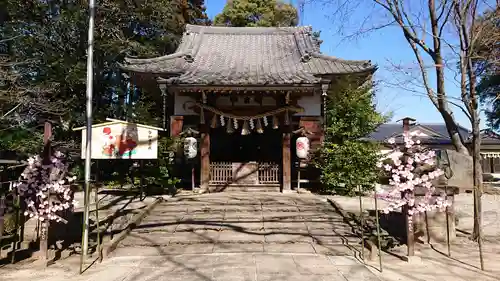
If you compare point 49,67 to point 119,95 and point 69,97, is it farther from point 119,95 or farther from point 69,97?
point 119,95

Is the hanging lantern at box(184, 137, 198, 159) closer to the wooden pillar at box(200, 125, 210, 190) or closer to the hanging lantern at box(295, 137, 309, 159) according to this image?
the wooden pillar at box(200, 125, 210, 190)

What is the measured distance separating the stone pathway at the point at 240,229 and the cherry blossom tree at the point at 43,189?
1.35 metres

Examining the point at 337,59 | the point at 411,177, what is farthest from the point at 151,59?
the point at 411,177

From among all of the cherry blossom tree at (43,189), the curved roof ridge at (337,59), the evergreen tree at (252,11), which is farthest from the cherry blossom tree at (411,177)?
the evergreen tree at (252,11)

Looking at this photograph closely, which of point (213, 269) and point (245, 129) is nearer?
point (213, 269)

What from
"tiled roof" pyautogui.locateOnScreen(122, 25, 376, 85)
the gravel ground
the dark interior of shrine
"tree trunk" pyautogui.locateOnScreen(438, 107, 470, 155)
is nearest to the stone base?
the gravel ground

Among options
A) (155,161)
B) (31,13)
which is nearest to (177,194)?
(155,161)

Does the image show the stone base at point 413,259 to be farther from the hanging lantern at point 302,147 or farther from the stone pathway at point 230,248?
the hanging lantern at point 302,147

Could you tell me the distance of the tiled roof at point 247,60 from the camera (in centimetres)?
1248

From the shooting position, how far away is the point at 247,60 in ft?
49.9

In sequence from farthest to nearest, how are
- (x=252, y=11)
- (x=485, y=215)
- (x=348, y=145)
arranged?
(x=252, y=11), (x=348, y=145), (x=485, y=215)

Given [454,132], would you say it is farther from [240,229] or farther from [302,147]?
[240,229]

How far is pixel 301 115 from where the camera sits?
44.6 feet

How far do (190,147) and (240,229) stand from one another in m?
4.75
